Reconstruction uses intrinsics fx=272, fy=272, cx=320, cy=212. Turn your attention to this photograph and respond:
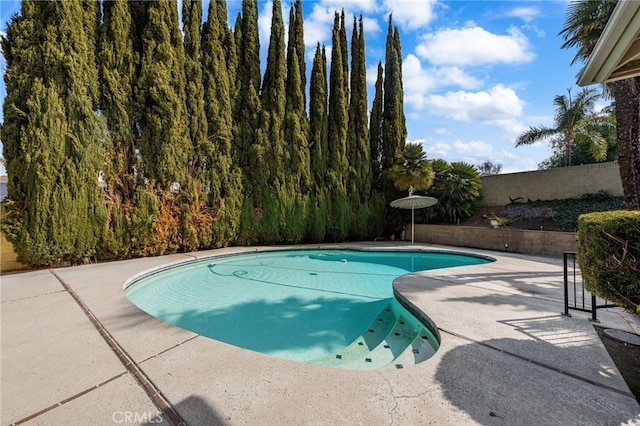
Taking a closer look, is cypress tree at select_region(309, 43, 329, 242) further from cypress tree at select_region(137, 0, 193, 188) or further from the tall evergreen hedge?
cypress tree at select_region(137, 0, 193, 188)

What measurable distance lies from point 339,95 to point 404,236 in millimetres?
7393

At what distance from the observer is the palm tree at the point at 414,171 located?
473 inches

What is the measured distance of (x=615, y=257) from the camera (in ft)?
7.47

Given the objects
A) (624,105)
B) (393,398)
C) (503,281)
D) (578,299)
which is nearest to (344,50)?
(624,105)

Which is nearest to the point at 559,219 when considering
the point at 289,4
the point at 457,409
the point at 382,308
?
the point at 382,308

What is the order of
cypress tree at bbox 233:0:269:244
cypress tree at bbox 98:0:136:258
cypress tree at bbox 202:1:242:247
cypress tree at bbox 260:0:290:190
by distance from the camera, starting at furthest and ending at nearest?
cypress tree at bbox 260:0:290:190 < cypress tree at bbox 233:0:269:244 < cypress tree at bbox 202:1:242:247 < cypress tree at bbox 98:0:136:258

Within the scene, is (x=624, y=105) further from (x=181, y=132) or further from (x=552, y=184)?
(x=181, y=132)

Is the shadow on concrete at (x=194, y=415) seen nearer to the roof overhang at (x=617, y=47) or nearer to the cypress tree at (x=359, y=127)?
the roof overhang at (x=617, y=47)

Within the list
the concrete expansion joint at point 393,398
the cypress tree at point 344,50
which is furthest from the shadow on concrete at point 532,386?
the cypress tree at point 344,50

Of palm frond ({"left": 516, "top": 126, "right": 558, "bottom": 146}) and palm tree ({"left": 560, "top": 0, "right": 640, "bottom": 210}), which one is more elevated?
palm frond ({"left": 516, "top": 126, "right": 558, "bottom": 146})

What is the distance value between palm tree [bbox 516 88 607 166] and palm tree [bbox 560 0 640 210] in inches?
387

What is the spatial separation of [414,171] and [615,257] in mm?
10229

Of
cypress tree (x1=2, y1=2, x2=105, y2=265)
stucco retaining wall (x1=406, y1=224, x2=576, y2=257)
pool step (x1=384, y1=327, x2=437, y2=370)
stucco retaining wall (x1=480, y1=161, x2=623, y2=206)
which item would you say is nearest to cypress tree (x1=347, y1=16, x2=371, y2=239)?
stucco retaining wall (x1=406, y1=224, x2=576, y2=257)

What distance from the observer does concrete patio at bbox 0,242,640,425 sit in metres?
1.82
